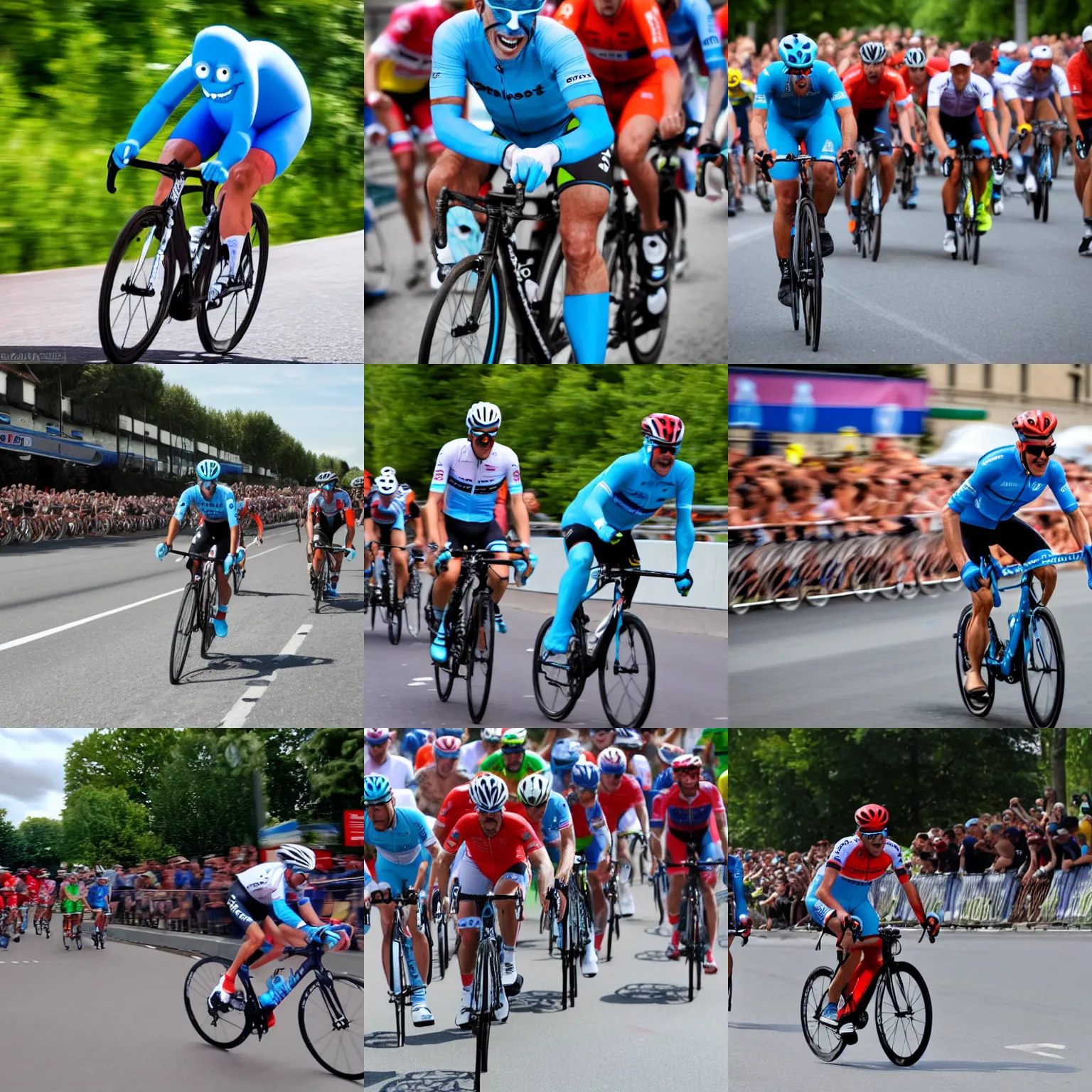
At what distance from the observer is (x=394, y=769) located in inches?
423

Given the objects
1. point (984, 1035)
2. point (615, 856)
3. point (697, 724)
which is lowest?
point (984, 1035)

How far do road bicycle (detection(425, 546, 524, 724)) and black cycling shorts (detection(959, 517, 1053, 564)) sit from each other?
2833 millimetres

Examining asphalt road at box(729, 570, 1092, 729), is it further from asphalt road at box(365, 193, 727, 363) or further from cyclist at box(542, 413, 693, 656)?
asphalt road at box(365, 193, 727, 363)

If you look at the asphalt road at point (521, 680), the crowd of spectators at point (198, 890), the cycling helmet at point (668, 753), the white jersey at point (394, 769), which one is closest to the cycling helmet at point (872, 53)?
the asphalt road at point (521, 680)

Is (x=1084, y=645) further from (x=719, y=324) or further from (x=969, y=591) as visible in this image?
(x=719, y=324)

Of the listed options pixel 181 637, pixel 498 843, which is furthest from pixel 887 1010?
pixel 181 637

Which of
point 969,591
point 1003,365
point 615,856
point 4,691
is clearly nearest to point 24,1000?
point 4,691

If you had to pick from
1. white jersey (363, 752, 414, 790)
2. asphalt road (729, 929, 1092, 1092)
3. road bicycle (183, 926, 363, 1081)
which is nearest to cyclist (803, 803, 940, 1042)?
asphalt road (729, 929, 1092, 1092)

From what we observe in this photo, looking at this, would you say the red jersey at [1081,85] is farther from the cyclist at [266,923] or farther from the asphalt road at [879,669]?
the cyclist at [266,923]

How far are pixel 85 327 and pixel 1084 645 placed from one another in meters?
6.55

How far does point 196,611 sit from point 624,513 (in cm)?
279

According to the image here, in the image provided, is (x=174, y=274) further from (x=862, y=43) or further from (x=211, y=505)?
(x=862, y=43)

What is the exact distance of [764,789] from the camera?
35.9 feet

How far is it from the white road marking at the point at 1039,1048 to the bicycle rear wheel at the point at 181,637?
566 cm
